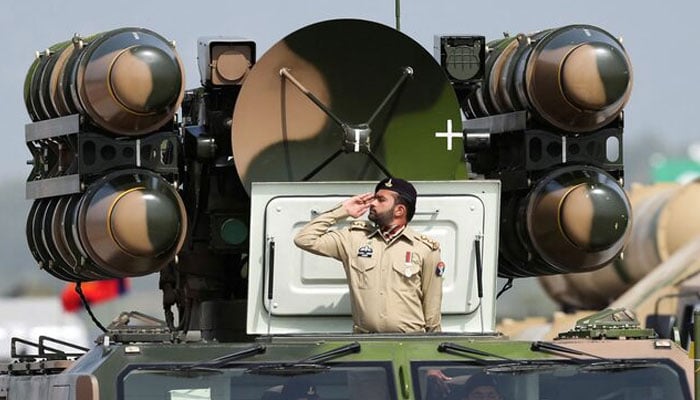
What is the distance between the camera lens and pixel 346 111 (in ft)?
42.5

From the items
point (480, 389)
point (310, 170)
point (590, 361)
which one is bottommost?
point (480, 389)

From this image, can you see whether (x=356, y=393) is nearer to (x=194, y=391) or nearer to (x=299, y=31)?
(x=194, y=391)

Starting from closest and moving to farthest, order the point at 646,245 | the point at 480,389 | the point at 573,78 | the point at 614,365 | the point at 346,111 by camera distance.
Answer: the point at 480,389, the point at 614,365, the point at 573,78, the point at 346,111, the point at 646,245

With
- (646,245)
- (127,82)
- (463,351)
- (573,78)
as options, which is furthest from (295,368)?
(646,245)

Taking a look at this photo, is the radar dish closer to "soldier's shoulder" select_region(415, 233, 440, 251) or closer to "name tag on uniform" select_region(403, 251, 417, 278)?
"soldier's shoulder" select_region(415, 233, 440, 251)

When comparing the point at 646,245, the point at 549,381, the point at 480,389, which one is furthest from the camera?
the point at 646,245

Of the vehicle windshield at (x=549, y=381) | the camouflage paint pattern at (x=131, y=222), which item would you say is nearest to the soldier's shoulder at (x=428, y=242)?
the vehicle windshield at (x=549, y=381)

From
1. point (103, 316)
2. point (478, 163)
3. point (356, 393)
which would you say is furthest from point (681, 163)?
point (356, 393)

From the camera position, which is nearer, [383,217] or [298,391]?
[298,391]

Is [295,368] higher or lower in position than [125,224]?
lower

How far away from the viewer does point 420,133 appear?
13.0 metres

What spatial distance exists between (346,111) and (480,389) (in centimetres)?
280

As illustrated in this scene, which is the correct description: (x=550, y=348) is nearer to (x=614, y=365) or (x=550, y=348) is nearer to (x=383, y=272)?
(x=614, y=365)

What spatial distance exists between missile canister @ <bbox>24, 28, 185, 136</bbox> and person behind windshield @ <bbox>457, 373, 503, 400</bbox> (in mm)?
2678
